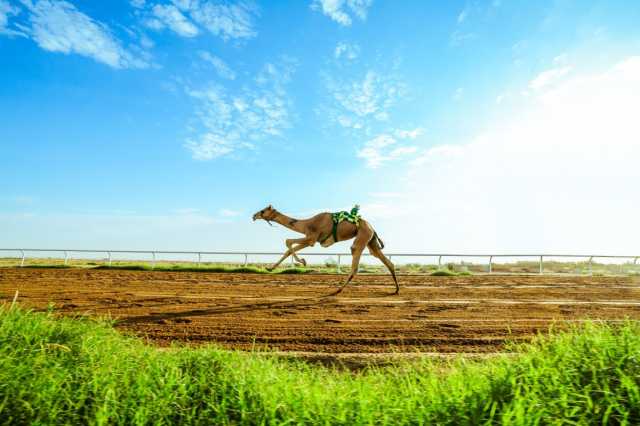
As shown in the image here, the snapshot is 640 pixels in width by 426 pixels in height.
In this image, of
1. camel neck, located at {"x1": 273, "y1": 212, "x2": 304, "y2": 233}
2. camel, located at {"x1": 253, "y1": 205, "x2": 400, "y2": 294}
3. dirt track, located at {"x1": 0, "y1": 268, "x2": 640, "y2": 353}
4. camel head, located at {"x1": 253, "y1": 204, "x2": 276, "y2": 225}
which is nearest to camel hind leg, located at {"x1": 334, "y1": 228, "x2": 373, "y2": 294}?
camel, located at {"x1": 253, "y1": 205, "x2": 400, "y2": 294}

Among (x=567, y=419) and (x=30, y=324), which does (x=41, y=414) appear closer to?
(x=30, y=324)

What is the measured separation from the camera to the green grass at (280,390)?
7.97 ft

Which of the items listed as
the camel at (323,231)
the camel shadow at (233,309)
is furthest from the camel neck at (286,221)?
the camel shadow at (233,309)

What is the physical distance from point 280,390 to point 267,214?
850 cm

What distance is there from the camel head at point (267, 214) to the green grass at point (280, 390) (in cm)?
760

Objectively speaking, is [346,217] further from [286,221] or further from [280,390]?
[280,390]

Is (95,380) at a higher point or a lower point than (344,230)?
Answer: lower

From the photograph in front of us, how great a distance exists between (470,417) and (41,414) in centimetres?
272

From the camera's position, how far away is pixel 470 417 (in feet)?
7.84

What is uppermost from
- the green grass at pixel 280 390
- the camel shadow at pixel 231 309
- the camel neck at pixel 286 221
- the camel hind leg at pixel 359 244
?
the camel neck at pixel 286 221

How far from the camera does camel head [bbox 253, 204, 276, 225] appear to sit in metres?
11.0

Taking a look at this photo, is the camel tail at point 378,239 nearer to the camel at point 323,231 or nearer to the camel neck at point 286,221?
the camel at point 323,231

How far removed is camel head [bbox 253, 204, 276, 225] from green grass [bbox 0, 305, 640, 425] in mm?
7597

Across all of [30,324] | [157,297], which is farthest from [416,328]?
[157,297]
